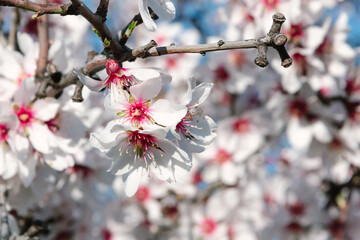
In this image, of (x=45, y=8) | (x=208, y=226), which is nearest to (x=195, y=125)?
(x=45, y=8)

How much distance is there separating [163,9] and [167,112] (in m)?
0.30

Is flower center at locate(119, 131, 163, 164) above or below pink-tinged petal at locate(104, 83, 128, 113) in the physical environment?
below

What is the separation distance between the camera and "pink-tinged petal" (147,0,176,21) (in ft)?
4.22

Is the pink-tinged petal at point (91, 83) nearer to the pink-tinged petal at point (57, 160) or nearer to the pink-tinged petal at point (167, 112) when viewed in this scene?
the pink-tinged petal at point (167, 112)

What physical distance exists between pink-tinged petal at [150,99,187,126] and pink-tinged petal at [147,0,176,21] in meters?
0.25

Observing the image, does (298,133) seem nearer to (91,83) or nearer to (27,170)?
(27,170)

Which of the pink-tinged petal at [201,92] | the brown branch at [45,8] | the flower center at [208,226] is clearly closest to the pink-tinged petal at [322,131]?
the flower center at [208,226]

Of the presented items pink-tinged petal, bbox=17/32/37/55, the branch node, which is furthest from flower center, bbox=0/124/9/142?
the branch node

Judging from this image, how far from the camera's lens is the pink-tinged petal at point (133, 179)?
1.28 metres

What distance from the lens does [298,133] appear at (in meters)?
2.93

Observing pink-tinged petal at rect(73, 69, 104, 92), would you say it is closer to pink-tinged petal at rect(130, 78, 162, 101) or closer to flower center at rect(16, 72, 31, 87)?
pink-tinged petal at rect(130, 78, 162, 101)

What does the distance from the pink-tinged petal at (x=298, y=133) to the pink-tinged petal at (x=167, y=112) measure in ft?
6.01

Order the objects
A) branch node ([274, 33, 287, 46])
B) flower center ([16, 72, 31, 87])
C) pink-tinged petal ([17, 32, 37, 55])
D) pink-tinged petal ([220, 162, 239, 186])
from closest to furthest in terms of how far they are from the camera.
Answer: branch node ([274, 33, 287, 46]) → flower center ([16, 72, 31, 87]) → pink-tinged petal ([17, 32, 37, 55]) → pink-tinged petal ([220, 162, 239, 186])

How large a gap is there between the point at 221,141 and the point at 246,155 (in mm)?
224
